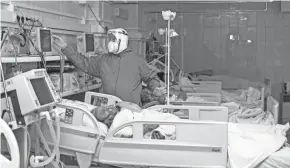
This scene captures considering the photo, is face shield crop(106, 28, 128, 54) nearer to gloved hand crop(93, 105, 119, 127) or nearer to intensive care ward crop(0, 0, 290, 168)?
intensive care ward crop(0, 0, 290, 168)

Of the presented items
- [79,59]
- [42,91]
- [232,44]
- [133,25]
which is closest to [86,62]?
[79,59]

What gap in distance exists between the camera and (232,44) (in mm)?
7211

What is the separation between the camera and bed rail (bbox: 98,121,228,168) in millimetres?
2549

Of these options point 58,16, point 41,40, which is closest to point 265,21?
point 58,16

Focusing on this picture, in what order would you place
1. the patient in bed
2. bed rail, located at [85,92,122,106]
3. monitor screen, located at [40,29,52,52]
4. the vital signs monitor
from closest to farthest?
1. the vital signs monitor
2. the patient in bed
3. monitor screen, located at [40,29,52,52]
4. bed rail, located at [85,92,122,106]

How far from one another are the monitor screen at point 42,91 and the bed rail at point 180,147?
507 mm

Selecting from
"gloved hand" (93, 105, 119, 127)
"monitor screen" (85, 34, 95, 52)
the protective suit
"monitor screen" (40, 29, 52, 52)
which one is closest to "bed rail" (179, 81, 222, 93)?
"monitor screen" (85, 34, 95, 52)

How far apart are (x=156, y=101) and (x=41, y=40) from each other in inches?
59.0

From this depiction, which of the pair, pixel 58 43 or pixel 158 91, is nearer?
pixel 58 43

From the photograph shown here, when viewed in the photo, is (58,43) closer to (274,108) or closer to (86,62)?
(86,62)

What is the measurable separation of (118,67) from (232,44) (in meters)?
3.83

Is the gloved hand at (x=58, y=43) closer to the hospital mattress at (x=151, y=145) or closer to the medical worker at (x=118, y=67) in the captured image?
the medical worker at (x=118, y=67)

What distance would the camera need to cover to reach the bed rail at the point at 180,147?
8.36ft

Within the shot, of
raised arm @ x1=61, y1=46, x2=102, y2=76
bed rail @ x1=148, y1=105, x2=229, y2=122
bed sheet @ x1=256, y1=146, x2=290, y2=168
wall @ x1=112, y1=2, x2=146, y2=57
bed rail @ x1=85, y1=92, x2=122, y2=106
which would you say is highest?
wall @ x1=112, y1=2, x2=146, y2=57
